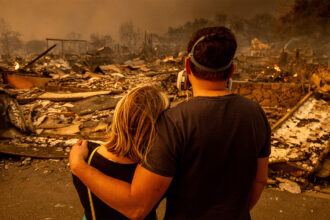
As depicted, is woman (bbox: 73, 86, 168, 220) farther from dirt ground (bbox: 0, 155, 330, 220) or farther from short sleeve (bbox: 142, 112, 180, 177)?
dirt ground (bbox: 0, 155, 330, 220)

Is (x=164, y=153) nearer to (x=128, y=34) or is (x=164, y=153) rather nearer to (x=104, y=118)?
(x=104, y=118)

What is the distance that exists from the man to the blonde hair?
5 centimetres

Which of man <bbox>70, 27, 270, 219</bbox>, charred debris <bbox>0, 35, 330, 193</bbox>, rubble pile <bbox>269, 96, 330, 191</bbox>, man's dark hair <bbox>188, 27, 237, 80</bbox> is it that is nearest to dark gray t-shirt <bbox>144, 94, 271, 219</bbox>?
man <bbox>70, 27, 270, 219</bbox>

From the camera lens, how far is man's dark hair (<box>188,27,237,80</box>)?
2.90 ft

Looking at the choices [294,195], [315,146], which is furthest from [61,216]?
[315,146]

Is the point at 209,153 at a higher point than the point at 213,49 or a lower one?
lower

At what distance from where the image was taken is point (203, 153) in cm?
90

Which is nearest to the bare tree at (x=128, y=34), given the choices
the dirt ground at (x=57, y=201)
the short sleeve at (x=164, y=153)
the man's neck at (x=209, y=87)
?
the dirt ground at (x=57, y=201)

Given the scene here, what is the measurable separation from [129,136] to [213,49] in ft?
1.80

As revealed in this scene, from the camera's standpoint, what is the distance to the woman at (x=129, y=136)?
96cm

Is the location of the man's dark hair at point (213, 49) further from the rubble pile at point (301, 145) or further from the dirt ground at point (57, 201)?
the rubble pile at point (301, 145)

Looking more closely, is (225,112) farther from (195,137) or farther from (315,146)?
(315,146)

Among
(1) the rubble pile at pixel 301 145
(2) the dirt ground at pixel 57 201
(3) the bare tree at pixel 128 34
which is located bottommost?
(2) the dirt ground at pixel 57 201

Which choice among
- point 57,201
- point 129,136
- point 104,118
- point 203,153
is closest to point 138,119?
point 129,136
